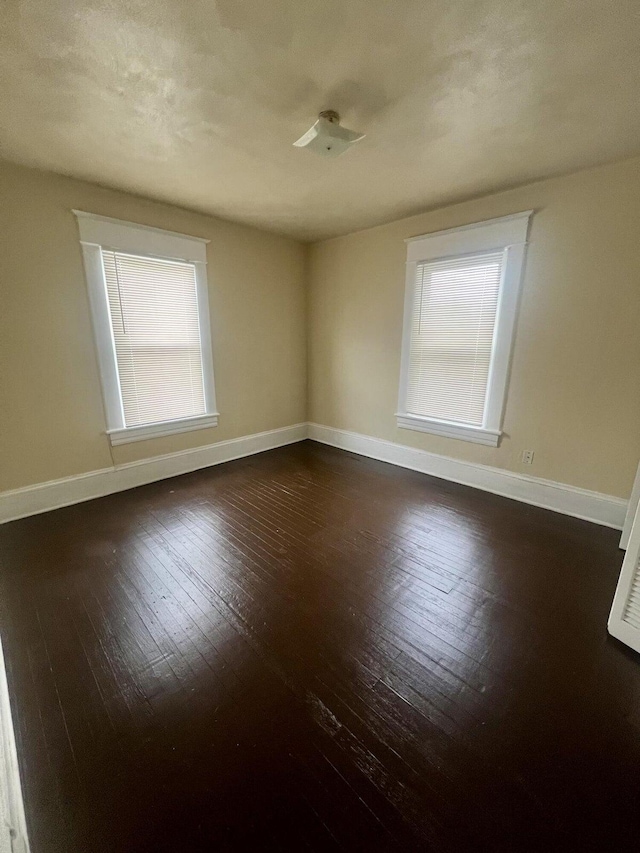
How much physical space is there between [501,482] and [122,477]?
3588 mm

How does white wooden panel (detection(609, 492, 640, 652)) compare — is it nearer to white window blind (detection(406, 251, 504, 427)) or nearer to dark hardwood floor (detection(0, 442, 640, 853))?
dark hardwood floor (detection(0, 442, 640, 853))

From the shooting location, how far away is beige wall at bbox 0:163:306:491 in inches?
96.3

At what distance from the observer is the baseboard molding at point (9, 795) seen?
878 mm

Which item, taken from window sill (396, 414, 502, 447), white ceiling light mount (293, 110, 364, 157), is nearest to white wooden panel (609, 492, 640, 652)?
window sill (396, 414, 502, 447)

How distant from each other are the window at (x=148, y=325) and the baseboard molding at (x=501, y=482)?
2.01m

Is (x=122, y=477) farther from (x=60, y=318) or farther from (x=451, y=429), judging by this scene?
(x=451, y=429)

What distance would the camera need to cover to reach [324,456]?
4.22 m

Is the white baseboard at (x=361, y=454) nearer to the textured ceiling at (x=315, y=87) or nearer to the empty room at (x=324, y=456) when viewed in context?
the empty room at (x=324, y=456)

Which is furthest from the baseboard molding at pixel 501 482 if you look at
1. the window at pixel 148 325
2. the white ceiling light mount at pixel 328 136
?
the white ceiling light mount at pixel 328 136

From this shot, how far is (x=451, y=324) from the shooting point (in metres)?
3.26

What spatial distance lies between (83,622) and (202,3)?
2721 mm

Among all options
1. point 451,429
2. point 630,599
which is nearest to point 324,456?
point 451,429

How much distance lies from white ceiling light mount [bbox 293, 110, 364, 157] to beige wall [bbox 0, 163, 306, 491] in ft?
6.42

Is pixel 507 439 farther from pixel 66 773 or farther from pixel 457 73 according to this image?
pixel 66 773
